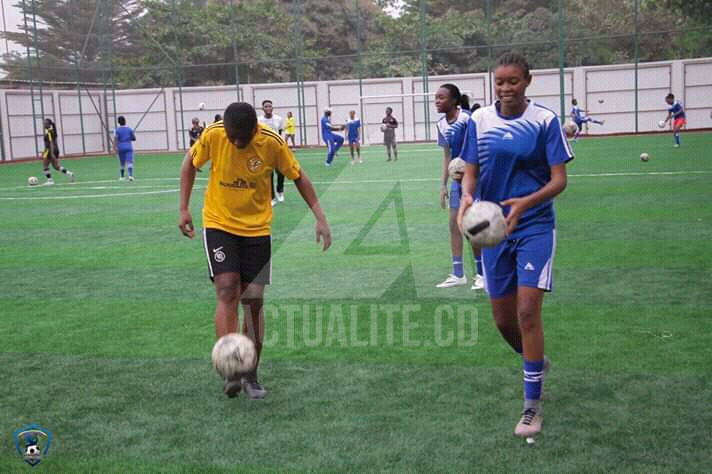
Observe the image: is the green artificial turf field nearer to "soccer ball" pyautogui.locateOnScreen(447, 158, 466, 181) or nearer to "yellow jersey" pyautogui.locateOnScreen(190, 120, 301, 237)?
"yellow jersey" pyautogui.locateOnScreen(190, 120, 301, 237)

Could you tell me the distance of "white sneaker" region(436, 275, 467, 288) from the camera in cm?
938

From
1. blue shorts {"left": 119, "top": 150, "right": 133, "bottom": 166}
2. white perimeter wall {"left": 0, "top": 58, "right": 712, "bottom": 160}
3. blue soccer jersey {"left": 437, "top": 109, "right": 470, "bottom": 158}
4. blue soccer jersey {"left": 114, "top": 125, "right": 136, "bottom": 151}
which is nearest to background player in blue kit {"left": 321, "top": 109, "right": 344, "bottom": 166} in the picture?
blue soccer jersey {"left": 114, "top": 125, "right": 136, "bottom": 151}

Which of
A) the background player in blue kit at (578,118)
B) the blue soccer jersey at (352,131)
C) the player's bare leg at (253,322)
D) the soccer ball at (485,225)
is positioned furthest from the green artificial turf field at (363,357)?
the background player in blue kit at (578,118)

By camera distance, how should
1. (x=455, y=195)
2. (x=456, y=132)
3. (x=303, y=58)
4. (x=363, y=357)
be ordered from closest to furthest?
(x=363, y=357) → (x=456, y=132) → (x=455, y=195) → (x=303, y=58)

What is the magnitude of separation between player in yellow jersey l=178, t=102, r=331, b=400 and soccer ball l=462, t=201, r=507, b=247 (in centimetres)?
163

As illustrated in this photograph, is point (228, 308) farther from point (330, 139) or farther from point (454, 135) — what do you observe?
point (330, 139)

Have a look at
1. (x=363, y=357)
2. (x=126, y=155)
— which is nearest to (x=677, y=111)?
(x=126, y=155)

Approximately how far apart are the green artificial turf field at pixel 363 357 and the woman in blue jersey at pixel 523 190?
0.54 meters

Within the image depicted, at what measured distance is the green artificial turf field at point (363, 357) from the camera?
4.74 meters

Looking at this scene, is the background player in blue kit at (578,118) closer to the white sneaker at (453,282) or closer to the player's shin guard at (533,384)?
the white sneaker at (453,282)

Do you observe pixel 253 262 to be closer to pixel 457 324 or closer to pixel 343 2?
pixel 457 324

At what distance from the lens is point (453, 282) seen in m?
9.48

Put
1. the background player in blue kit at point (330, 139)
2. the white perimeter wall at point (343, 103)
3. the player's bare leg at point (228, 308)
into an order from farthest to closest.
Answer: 1. the white perimeter wall at point (343, 103)
2. the background player in blue kit at point (330, 139)
3. the player's bare leg at point (228, 308)

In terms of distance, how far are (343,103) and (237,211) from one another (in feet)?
135
